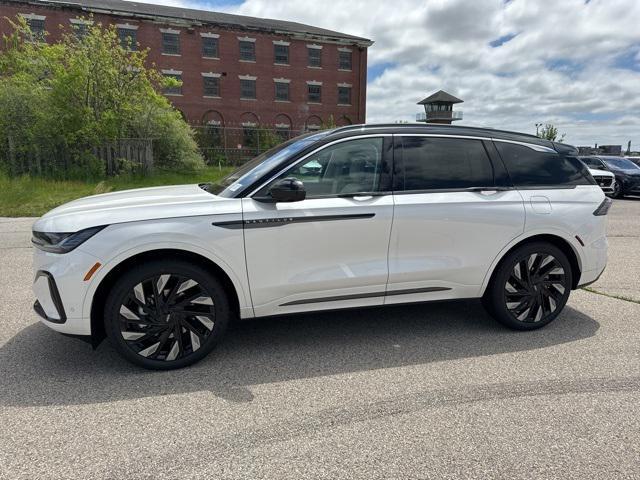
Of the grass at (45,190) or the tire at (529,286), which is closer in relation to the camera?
the tire at (529,286)

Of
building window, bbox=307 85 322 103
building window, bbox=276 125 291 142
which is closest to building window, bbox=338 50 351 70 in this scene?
building window, bbox=307 85 322 103

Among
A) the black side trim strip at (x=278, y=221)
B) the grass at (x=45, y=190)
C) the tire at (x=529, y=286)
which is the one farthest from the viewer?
the grass at (x=45, y=190)

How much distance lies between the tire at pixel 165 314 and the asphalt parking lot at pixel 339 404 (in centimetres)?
16

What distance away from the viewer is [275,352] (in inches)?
136

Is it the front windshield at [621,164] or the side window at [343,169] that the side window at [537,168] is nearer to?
the side window at [343,169]

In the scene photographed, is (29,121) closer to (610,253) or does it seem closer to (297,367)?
(297,367)

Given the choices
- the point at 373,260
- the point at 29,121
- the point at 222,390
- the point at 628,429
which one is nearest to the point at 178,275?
the point at 222,390

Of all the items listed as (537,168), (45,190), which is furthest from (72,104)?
(537,168)

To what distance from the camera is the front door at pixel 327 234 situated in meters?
3.14

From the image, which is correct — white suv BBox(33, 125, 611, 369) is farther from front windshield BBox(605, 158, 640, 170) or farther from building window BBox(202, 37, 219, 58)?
building window BBox(202, 37, 219, 58)

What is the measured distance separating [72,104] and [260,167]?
16182 millimetres

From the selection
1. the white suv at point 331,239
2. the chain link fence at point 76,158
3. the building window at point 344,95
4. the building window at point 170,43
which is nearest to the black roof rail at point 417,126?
the white suv at point 331,239

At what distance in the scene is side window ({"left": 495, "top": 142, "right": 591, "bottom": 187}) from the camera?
151 inches

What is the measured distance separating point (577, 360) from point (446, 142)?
202cm
